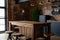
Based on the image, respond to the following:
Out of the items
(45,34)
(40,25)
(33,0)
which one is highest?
(33,0)

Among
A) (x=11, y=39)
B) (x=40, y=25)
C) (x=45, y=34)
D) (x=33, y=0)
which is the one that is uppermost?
(x=33, y=0)

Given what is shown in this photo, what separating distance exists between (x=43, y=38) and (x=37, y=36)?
0.22 meters

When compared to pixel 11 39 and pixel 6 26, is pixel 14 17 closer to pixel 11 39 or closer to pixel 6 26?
pixel 6 26

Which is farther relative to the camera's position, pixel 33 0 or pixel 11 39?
pixel 33 0

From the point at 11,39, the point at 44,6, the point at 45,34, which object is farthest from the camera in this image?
the point at 44,6

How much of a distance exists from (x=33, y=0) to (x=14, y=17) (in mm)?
1624

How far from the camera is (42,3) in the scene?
317 inches

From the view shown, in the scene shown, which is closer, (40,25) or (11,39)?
(40,25)

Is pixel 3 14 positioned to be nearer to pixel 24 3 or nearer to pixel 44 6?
pixel 24 3

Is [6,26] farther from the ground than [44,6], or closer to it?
closer to it

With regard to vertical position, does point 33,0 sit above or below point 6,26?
→ above

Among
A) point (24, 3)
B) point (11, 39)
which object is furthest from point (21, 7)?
point (11, 39)

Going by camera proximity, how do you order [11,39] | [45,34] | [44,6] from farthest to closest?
[44,6] → [11,39] → [45,34]

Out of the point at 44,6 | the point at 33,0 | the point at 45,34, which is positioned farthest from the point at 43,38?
the point at 33,0
